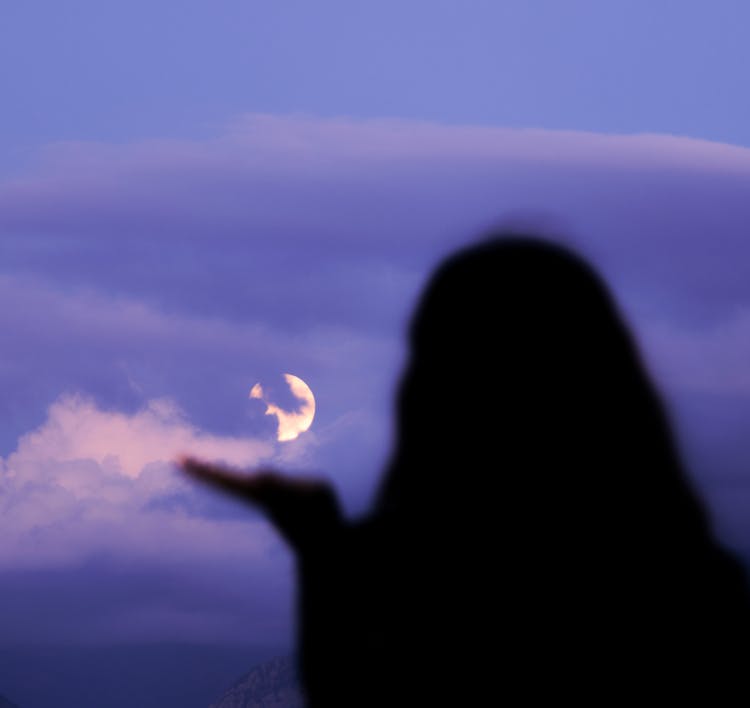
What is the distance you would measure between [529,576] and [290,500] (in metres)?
0.82

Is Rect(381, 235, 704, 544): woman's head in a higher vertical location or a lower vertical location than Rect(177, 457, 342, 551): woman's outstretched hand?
higher

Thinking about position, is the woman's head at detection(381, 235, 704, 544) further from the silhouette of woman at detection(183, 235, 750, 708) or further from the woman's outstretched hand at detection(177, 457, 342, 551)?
the woman's outstretched hand at detection(177, 457, 342, 551)

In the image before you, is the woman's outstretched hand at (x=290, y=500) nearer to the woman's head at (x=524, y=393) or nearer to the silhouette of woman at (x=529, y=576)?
the silhouette of woman at (x=529, y=576)

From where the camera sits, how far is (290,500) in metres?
3.03

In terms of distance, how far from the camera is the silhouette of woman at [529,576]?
119 inches

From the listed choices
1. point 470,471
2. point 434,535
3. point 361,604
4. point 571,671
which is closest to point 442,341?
point 470,471

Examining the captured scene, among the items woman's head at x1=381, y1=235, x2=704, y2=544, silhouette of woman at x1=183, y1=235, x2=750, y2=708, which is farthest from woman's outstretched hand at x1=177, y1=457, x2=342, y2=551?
woman's head at x1=381, y1=235, x2=704, y2=544

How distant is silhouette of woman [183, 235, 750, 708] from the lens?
303 cm

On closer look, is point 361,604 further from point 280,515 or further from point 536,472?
point 536,472

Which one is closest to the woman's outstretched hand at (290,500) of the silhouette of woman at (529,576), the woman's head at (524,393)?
the silhouette of woman at (529,576)

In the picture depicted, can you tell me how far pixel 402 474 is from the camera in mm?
3266

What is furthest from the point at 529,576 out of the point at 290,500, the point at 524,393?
the point at 290,500

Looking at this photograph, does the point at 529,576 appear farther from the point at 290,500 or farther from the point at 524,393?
the point at 290,500

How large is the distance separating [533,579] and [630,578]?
313mm
